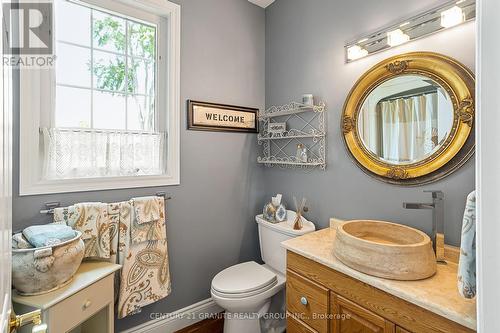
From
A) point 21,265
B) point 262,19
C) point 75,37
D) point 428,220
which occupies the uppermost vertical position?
point 262,19

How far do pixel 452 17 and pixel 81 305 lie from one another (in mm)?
2239

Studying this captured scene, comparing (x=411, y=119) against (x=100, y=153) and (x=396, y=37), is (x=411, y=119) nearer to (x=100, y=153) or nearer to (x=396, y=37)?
(x=396, y=37)

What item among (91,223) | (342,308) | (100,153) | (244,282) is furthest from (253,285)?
(100,153)

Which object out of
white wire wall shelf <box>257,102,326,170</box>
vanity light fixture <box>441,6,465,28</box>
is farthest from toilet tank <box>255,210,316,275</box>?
vanity light fixture <box>441,6,465,28</box>

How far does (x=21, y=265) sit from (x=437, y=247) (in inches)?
73.9

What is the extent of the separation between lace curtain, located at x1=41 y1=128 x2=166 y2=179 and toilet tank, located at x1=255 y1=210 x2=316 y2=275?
908 mm

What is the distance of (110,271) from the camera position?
4.32 feet

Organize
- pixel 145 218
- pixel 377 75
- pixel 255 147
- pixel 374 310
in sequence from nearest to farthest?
pixel 374 310
pixel 377 75
pixel 145 218
pixel 255 147

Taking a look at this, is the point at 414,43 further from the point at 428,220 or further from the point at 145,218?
the point at 145,218

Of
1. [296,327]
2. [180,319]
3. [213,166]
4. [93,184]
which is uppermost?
[213,166]

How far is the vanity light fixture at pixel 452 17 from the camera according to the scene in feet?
3.77

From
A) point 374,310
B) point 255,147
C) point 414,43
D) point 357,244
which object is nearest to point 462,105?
point 414,43

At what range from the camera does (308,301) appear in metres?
1.26

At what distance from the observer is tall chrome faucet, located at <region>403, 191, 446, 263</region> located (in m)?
1.16
